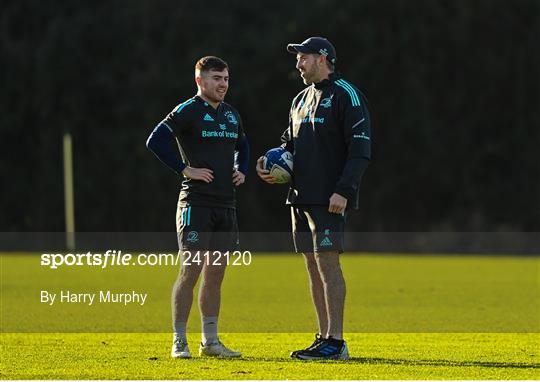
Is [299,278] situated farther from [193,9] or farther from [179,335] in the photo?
[193,9]

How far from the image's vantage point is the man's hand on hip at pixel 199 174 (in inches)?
330

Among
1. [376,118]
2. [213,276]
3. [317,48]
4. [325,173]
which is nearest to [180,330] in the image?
[213,276]

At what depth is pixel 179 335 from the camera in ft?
27.4

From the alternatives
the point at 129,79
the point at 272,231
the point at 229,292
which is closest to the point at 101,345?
the point at 229,292

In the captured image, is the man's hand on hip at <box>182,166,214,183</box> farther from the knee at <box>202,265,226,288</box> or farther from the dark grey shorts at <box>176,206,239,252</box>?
the knee at <box>202,265,226,288</box>

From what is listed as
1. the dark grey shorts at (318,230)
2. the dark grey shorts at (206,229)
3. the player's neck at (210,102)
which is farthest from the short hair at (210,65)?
the dark grey shorts at (318,230)

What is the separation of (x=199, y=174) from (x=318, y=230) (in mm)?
824

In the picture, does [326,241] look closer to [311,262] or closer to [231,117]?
[311,262]

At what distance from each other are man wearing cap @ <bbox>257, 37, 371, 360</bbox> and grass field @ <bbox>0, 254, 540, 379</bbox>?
40 centimetres

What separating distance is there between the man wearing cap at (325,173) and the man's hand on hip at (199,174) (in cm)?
41

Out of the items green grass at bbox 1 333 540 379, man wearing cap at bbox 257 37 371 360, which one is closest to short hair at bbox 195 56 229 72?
man wearing cap at bbox 257 37 371 360

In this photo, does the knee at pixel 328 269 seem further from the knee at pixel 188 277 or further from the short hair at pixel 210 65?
the short hair at pixel 210 65

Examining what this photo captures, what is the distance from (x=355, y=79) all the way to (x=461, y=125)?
299cm

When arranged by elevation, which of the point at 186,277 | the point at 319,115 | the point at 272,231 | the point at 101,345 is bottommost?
the point at 272,231
